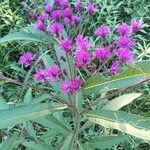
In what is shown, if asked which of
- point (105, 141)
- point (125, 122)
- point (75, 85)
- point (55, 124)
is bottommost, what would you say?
point (105, 141)

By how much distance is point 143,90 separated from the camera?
103 inches

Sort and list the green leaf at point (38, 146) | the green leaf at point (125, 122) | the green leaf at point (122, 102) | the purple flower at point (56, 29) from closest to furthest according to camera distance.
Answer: the green leaf at point (125, 122)
the purple flower at point (56, 29)
the green leaf at point (122, 102)
the green leaf at point (38, 146)

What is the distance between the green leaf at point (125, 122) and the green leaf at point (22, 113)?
14 cm

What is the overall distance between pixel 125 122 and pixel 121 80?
153 millimetres

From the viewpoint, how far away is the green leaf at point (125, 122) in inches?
47.9

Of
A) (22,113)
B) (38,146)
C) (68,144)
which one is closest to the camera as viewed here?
(22,113)

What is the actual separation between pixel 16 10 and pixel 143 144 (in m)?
1.51

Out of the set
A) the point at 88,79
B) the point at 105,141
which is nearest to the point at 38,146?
the point at 105,141

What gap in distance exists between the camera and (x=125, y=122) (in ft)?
4.22

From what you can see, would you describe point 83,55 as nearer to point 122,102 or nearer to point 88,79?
point 88,79

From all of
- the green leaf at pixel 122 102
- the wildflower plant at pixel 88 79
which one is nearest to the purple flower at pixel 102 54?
the wildflower plant at pixel 88 79

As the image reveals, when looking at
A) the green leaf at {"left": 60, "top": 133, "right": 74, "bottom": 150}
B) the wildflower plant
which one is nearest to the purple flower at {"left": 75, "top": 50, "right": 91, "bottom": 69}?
the wildflower plant

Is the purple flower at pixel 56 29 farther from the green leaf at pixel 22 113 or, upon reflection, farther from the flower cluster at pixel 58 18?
the green leaf at pixel 22 113

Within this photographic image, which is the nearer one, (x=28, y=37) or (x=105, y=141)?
(x=28, y=37)
